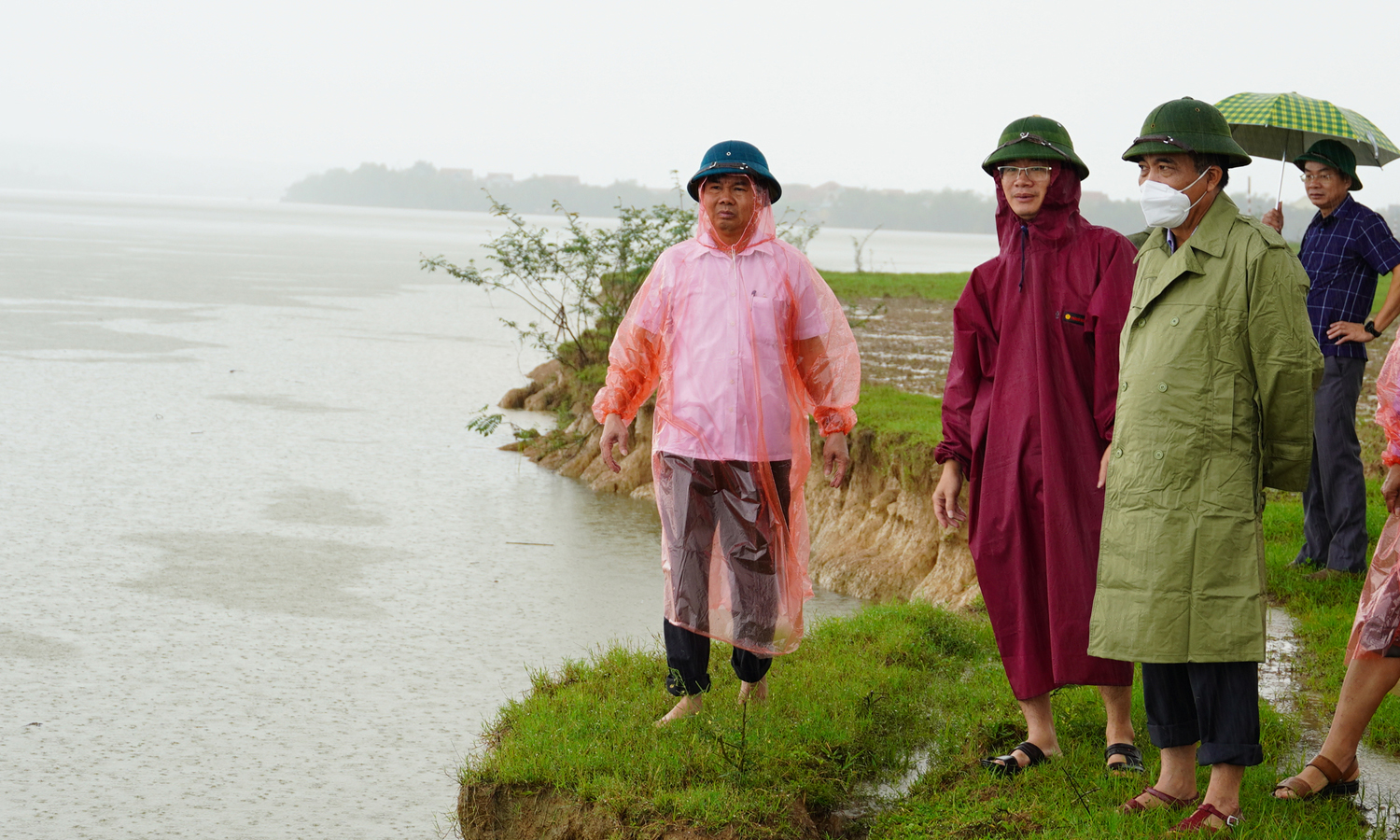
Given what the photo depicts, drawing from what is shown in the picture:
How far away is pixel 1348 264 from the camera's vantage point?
6035 millimetres

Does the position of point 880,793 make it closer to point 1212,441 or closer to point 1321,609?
point 1212,441

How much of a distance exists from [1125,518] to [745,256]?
67.7 inches

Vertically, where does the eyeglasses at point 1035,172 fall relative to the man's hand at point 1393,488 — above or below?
above

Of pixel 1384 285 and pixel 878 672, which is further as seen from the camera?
pixel 1384 285

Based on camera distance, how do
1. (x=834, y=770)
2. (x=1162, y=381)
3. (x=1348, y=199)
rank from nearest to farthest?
1. (x=1162, y=381)
2. (x=834, y=770)
3. (x=1348, y=199)

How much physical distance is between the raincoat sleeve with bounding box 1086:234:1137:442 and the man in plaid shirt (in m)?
2.62

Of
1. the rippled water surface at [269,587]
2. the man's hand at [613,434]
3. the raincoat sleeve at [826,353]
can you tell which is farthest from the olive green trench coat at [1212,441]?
the rippled water surface at [269,587]

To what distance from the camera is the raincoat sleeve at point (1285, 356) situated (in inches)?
128

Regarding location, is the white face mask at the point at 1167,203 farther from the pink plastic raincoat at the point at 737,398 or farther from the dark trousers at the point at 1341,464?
the dark trousers at the point at 1341,464

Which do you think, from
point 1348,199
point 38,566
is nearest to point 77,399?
point 38,566

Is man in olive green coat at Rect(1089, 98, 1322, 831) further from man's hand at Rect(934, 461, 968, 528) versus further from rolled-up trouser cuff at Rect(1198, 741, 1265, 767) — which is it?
man's hand at Rect(934, 461, 968, 528)

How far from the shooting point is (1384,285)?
89.3 ft

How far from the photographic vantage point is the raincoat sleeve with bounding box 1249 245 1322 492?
3.24 m

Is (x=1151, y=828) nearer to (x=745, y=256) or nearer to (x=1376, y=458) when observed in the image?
(x=745, y=256)
